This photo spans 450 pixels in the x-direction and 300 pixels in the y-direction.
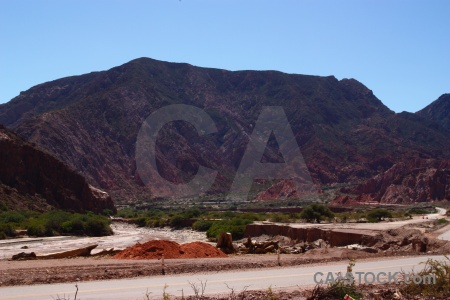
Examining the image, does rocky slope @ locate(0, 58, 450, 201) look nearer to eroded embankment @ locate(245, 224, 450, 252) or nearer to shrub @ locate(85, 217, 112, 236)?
shrub @ locate(85, 217, 112, 236)

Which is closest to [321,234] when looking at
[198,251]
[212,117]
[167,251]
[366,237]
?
[366,237]

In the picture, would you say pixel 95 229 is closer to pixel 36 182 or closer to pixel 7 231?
pixel 7 231

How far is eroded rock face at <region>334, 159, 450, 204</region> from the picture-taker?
10712 centimetres

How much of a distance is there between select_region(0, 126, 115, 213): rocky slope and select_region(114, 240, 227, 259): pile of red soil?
4175 centimetres

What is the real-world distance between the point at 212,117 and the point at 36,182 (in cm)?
9805

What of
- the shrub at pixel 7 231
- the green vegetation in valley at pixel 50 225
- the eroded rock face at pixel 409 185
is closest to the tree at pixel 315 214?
the green vegetation in valley at pixel 50 225

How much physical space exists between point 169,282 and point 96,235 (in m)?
43.4

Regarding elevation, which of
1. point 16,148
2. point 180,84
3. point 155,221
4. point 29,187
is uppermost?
point 180,84

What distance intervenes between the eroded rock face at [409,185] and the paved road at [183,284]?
309 feet

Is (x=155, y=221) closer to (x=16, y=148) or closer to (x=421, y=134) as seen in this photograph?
(x=16, y=148)

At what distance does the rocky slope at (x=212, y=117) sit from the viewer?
126 m

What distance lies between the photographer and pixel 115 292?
13.1m

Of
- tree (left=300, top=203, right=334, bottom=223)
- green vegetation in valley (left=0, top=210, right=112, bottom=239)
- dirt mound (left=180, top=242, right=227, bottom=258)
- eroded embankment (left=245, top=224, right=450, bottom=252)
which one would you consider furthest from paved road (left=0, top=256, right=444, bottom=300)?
tree (left=300, top=203, right=334, bottom=223)

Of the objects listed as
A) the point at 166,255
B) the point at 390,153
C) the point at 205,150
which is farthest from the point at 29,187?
the point at 390,153
